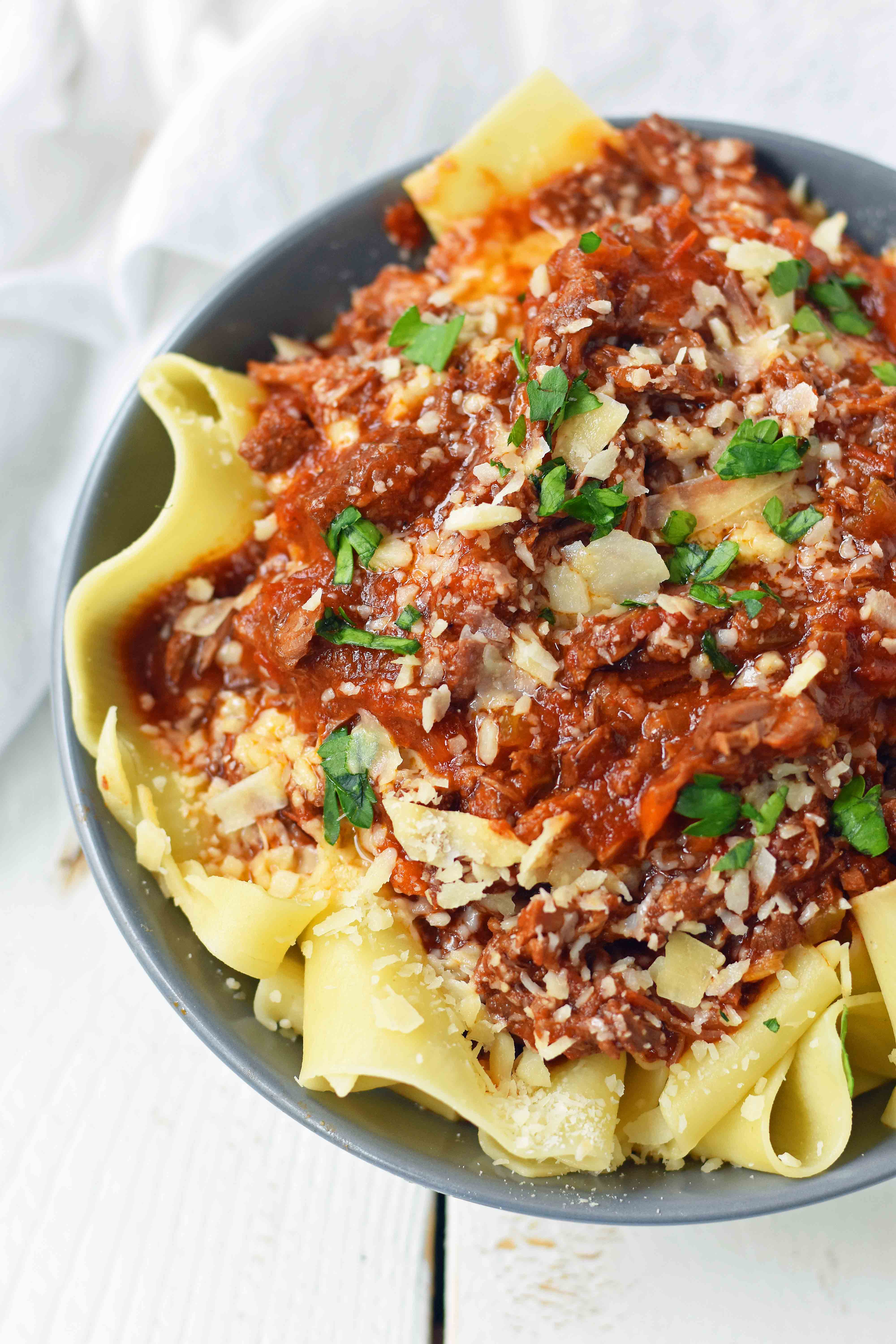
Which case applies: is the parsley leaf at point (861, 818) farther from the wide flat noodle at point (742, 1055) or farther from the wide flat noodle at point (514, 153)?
the wide flat noodle at point (514, 153)

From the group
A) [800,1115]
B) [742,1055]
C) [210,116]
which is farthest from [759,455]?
[210,116]

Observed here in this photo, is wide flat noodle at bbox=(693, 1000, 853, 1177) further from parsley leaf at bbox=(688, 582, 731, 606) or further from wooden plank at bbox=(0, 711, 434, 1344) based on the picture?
wooden plank at bbox=(0, 711, 434, 1344)

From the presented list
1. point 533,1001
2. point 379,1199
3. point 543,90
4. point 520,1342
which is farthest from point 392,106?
point 520,1342

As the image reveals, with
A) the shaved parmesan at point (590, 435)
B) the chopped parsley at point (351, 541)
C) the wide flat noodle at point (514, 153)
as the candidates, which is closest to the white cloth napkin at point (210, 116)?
the wide flat noodle at point (514, 153)

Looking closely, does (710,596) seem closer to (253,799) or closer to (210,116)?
(253,799)

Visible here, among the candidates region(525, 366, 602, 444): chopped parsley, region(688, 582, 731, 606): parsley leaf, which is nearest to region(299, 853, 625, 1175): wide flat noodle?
region(688, 582, 731, 606): parsley leaf

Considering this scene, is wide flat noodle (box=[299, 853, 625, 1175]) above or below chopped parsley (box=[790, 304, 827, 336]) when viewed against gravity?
below
